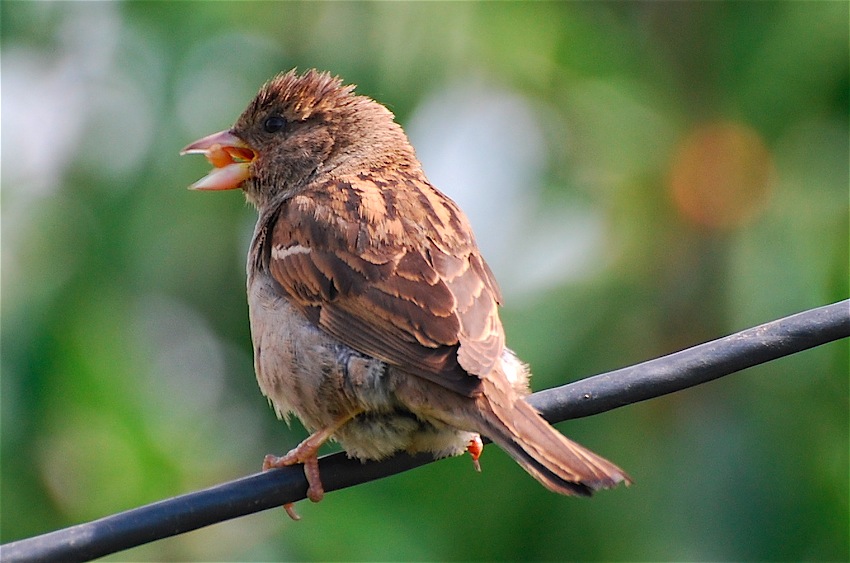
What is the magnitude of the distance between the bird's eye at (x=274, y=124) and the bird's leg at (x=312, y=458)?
1657 millimetres

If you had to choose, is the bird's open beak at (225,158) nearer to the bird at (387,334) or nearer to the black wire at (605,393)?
the bird at (387,334)

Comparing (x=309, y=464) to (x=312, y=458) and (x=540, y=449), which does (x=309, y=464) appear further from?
(x=540, y=449)

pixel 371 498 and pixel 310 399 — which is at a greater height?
pixel 310 399

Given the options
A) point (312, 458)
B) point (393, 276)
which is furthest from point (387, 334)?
point (312, 458)

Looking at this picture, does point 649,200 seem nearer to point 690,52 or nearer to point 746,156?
point 746,156

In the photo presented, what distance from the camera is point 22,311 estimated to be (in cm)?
620

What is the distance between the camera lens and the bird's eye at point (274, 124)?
527 centimetres

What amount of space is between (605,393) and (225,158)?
2.74 m

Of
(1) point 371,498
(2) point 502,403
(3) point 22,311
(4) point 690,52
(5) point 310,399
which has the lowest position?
(1) point 371,498

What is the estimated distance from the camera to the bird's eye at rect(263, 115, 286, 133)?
17.3 feet

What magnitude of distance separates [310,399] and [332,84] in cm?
180

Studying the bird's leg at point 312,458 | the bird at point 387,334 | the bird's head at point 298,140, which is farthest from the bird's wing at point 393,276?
the bird's head at point 298,140

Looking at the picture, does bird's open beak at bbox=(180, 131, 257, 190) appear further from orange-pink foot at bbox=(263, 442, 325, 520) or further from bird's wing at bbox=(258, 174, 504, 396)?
orange-pink foot at bbox=(263, 442, 325, 520)

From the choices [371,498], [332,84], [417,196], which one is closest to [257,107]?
[332,84]
